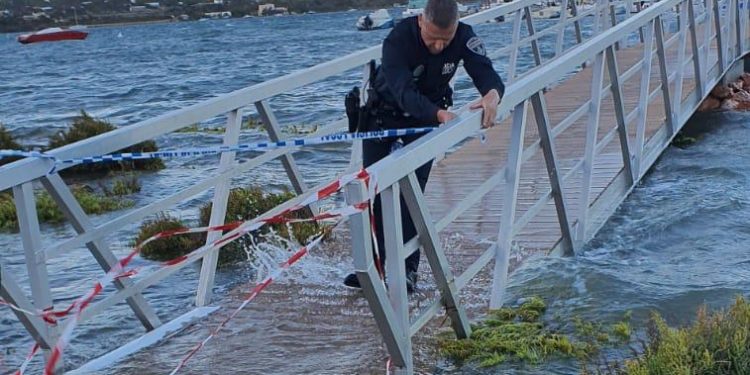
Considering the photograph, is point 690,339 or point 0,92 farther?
point 0,92

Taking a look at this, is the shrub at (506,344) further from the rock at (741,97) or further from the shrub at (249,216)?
the rock at (741,97)

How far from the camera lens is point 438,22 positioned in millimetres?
4723

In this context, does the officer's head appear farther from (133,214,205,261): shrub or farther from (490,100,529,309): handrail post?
(133,214,205,261): shrub

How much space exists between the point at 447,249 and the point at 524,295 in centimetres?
96

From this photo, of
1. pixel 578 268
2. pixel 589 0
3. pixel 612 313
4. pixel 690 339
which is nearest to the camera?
pixel 690 339

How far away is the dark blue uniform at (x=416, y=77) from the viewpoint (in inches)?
191

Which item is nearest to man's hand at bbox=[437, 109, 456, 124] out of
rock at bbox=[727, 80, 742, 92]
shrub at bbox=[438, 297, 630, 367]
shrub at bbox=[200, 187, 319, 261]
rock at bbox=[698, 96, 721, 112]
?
shrub at bbox=[438, 297, 630, 367]

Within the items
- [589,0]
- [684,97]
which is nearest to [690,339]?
[684,97]

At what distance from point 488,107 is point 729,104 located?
29.7 feet

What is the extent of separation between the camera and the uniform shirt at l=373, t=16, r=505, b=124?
15.9 ft

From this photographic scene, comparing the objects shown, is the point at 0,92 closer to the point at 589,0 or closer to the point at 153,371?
the point at 589,0

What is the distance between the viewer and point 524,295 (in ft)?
18.7

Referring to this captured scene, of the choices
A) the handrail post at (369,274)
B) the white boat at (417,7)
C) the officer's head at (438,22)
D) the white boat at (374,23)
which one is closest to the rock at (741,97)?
the white boat at (417,7)

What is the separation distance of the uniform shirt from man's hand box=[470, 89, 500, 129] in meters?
0.12
